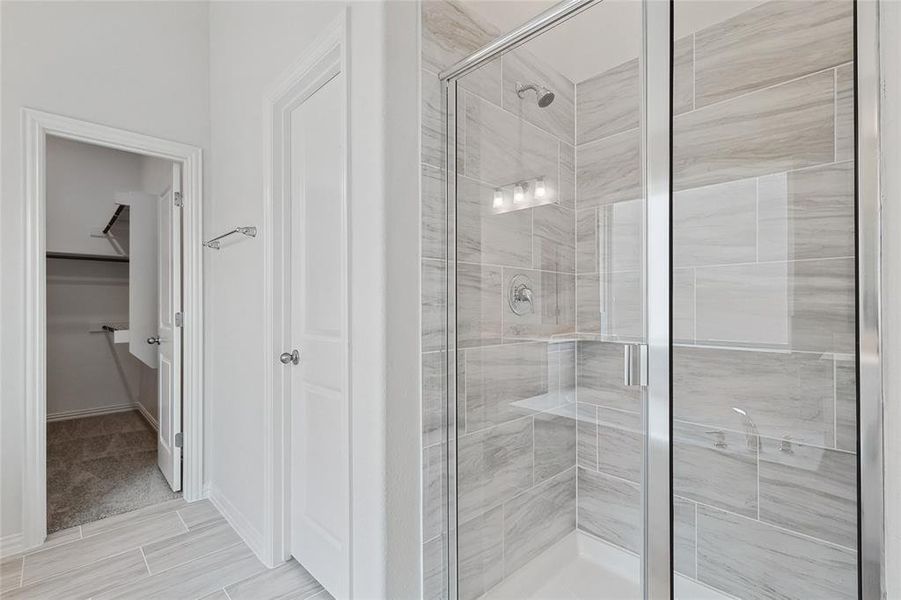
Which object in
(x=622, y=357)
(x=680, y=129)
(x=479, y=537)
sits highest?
(x=680, y=129)

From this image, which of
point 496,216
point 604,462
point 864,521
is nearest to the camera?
point 864,521

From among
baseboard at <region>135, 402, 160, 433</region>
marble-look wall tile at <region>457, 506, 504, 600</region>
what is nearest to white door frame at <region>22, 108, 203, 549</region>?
baseboard at <region>135, 402, 160, 433</region>

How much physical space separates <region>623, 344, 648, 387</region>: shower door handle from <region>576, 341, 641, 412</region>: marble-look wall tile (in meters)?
0.02

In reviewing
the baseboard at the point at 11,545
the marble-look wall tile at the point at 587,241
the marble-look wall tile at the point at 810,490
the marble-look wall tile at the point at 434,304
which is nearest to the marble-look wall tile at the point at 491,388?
the marble-look wall tile at the point at 434,304

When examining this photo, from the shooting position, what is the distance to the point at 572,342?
133 cm

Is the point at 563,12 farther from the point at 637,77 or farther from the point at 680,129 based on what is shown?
the point at 680,129

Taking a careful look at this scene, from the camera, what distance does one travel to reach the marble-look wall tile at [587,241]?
1227mm

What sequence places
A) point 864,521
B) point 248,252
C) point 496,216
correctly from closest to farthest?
point 864,521 < point 496,216 < point 248,252

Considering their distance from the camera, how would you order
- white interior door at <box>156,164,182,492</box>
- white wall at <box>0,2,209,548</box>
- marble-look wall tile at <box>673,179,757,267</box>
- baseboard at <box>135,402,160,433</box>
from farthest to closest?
baseboard at <box>135,402,160,433</box>, white interior door at <box>156,164,182,492</box>, white wall at <box>0,2,209,548</box>, marble-look wall tile at <box>673,179,757,267</box>

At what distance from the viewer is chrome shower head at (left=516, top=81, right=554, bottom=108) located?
4.50 feet

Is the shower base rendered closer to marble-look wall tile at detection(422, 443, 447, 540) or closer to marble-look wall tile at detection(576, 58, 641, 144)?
marble-look wall tile at detection(422, 443, 447, 540)

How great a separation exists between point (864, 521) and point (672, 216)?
830 millimetres

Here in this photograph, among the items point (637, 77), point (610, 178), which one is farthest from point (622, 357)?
point (637, 77)

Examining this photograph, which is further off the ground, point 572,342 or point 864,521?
point 572,342
